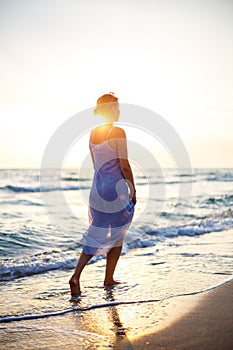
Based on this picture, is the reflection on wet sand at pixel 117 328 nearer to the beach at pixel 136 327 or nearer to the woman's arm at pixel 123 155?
the beach at pixel 136 327

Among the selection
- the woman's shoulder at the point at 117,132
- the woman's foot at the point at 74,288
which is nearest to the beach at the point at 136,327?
the woman's foot at the point at 74,288

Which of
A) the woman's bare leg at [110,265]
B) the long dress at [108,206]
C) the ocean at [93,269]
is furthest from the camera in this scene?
the woman's bare leg at [110,265]

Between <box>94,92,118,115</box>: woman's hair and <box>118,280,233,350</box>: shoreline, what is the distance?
2017mm

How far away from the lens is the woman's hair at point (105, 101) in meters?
4.08

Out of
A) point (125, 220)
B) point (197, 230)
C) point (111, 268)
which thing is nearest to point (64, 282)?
point (111, 268)

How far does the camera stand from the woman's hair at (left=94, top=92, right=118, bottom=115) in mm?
4082

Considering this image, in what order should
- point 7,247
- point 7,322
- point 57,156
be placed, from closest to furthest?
point 7,322 → point 57,156 → point 7,247

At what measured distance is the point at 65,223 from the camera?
970 cm

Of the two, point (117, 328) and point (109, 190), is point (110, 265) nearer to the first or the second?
point (109, 190)

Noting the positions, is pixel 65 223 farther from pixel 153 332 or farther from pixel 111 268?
pixel 153 332

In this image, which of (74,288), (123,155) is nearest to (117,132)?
(123,155)

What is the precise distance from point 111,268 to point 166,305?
0.95m

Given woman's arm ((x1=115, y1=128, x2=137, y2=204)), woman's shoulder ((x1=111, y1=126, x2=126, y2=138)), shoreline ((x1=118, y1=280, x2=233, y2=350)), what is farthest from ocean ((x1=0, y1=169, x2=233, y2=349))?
woman's shoulder ((x1=111, y1=126, x2=126, y2=138))

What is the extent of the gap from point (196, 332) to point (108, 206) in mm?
1648
